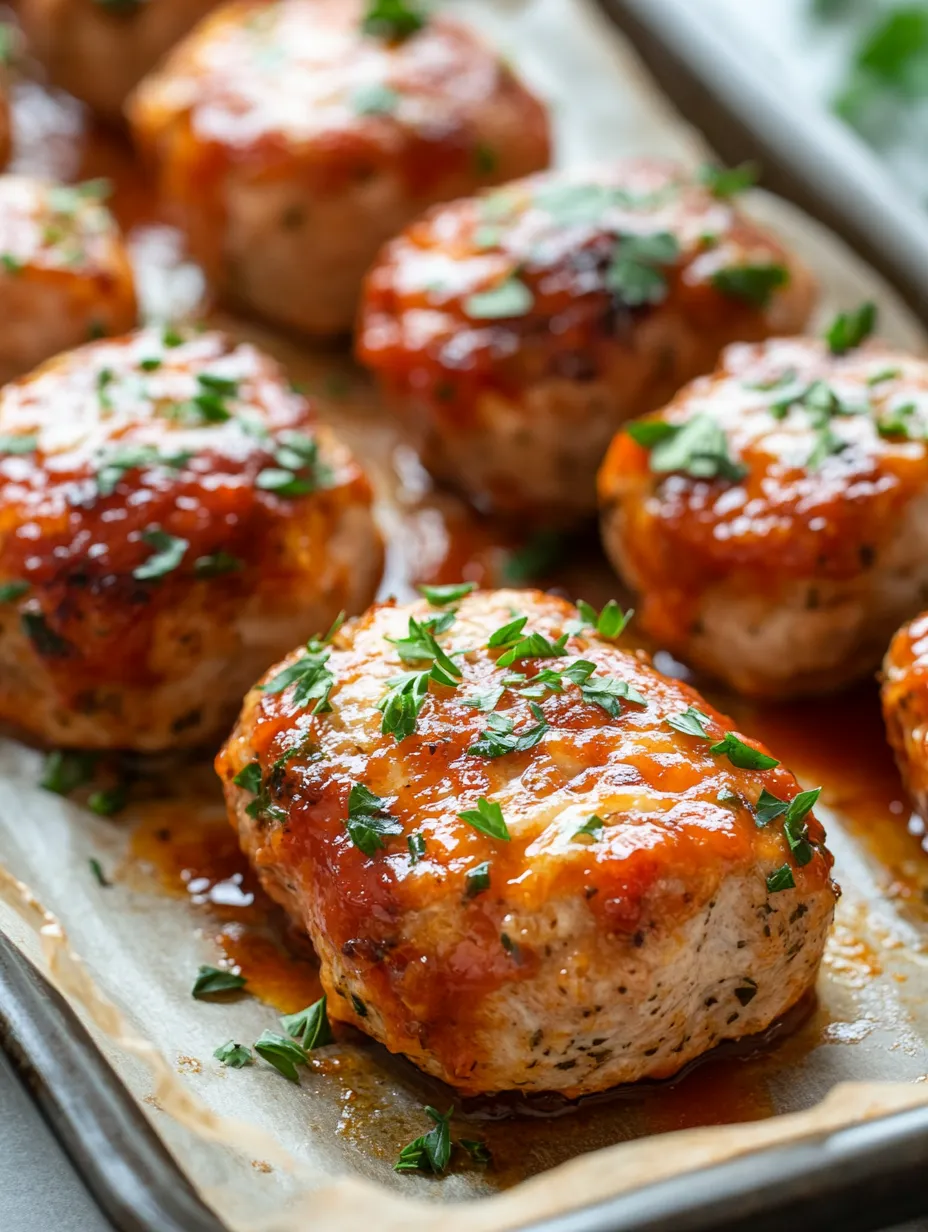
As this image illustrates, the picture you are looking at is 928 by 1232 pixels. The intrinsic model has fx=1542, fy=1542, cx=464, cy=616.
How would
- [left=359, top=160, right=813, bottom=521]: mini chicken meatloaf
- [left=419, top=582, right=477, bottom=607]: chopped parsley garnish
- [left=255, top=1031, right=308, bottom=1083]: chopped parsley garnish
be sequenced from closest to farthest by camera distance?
1. [left=255, top=1031, right=308, bottom=1083]: chopped parsley garnish
2. [left=419, top=582, right=477, bottom=607]: chopped parsley garnish
3. [left=359, top=160, right=813, bottom=521]: mini chicken meatloaf

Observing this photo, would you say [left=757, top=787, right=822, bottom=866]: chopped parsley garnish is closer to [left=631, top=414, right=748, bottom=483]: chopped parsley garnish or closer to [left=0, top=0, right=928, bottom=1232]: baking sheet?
[left=0, top=0, right=928, bottom=1232]: baking sheet

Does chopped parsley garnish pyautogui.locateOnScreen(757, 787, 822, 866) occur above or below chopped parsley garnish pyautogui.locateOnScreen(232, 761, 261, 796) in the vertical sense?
above

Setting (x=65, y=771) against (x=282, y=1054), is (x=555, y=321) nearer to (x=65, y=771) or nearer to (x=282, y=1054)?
(x=65, y=771)

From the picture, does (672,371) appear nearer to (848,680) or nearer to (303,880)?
(848,680)

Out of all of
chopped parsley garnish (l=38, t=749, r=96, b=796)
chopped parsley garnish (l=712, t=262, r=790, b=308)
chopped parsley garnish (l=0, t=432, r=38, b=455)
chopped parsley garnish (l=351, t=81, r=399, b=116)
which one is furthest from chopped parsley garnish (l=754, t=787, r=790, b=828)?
chopped parsley garnish (l=351, t=81, r=399, b=116)

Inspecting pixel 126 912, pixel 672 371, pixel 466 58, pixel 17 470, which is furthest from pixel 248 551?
pixel 466 58

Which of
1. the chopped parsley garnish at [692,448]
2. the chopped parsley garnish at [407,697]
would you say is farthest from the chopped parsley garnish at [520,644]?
the chopped parsley garnish at [692,448]

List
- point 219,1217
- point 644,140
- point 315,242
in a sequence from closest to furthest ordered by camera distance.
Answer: point 219,1217 → point 315,242 → point 644,140
